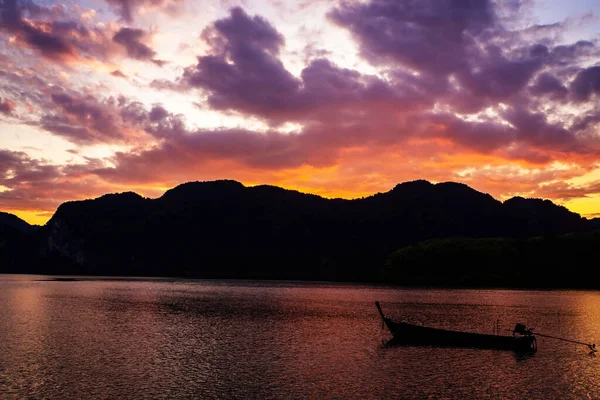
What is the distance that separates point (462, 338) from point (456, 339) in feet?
2.21

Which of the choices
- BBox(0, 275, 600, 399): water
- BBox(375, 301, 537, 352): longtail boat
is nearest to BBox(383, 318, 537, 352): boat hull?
BBox(375, 301, 537, 352): longtail boat

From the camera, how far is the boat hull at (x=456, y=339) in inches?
2106

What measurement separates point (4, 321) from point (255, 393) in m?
53.9

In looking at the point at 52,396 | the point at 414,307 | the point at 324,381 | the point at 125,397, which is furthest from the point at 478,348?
the point at 414,307

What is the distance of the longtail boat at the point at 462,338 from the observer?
5353 cm

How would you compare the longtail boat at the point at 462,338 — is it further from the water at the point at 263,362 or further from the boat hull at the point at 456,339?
the water at the point at 263,362

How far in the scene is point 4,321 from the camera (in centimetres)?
7100

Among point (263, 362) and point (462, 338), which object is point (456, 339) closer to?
point (462, 338)

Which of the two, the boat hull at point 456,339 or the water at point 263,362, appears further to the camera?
the boat hull at point 456,339

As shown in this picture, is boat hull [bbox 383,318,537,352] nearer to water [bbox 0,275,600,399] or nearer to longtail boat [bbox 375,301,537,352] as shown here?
longtail boat [bbox 375,301,537,352]

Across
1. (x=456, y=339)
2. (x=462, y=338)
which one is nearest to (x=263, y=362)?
(x=456, y=339)

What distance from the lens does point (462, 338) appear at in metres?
54.9

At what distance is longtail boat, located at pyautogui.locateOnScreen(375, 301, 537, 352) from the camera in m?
53.5

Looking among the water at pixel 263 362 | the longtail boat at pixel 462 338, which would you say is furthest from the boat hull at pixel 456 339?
the water at pixel 263 362
